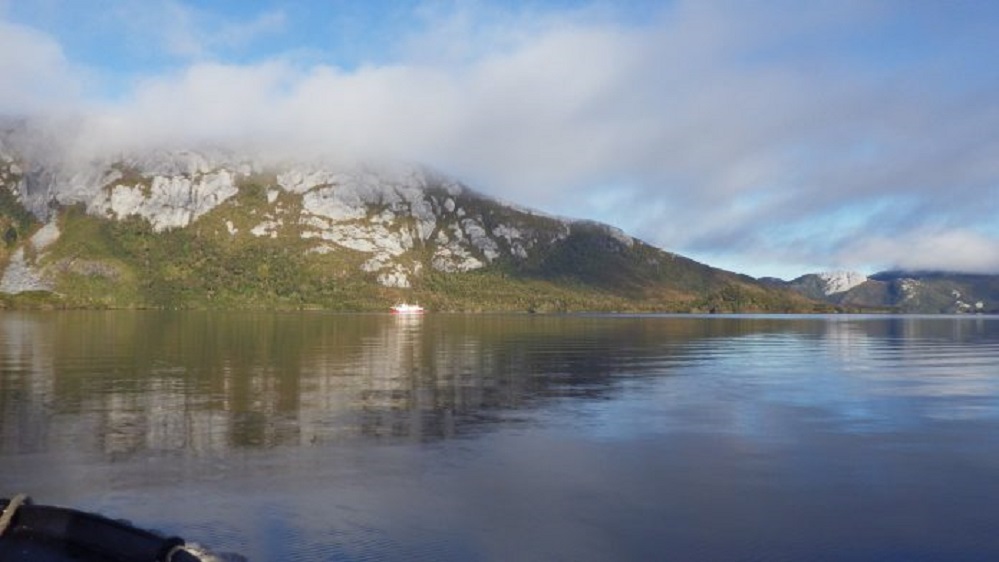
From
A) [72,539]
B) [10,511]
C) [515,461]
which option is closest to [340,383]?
[515,461]

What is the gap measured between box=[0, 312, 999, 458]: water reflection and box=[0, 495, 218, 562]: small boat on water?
61.0 ft

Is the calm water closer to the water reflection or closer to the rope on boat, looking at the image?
the water reflection

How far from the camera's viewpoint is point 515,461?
32656 millimetres

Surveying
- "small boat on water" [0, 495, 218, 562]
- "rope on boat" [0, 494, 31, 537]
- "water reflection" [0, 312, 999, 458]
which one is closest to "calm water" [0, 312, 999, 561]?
"water reflection" [0, 312, 999, 458]

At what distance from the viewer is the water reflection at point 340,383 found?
38.5 meters

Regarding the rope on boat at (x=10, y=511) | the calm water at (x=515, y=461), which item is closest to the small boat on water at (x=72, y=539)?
the rope on boat at (x=10, y=511)

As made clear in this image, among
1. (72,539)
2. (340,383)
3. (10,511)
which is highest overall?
(10,511)

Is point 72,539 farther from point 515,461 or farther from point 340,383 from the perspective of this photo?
point 340,383

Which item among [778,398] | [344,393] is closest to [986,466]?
[778,398]

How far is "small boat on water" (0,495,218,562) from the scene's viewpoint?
14289mm

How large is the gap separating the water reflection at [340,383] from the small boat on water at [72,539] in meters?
18.6

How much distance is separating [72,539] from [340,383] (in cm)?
4374

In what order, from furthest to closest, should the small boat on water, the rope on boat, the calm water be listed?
the calm water
the rope on boat
the small boat on water

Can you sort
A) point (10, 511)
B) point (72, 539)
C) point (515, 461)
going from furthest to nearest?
1. point (515, 461)
2. point (10, 511)
3. point (72, 539)
